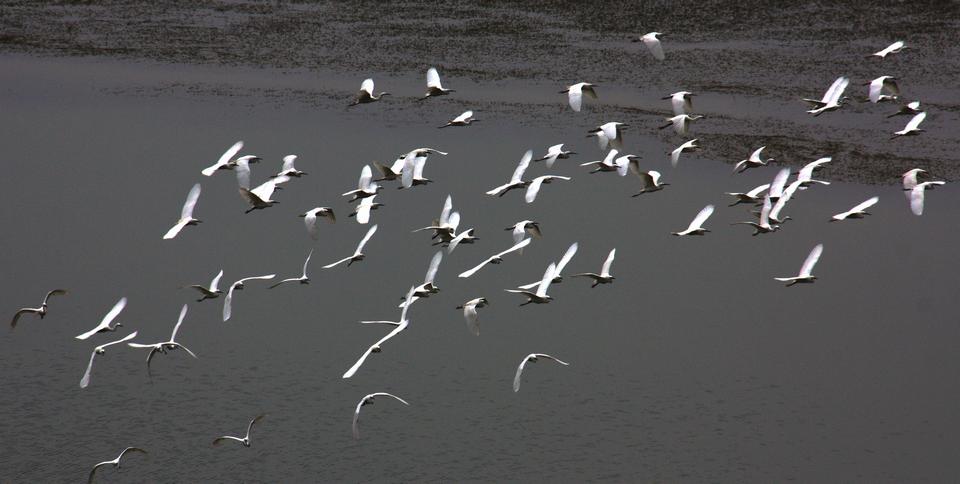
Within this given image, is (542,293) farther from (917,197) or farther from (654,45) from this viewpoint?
(917,197)

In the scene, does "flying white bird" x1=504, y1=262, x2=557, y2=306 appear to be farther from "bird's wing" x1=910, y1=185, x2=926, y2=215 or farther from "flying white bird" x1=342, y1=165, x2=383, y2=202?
"bird's wing" x1=910, y1=185, x2=926, y2=215

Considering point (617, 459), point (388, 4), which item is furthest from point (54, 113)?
point (617, 459)

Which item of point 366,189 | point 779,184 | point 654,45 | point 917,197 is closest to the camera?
point 654,45

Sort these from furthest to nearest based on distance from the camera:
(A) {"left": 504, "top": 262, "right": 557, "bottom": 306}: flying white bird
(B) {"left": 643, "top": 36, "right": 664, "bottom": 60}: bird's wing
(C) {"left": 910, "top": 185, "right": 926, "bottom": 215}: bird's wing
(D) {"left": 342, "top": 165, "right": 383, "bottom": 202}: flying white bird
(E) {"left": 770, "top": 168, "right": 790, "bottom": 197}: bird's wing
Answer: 1. (E) {"left": 770, "top": 168, "right": 790, "bottom": 197}: bird's wing
2. (D) {"left": 342, "top": 165, "right": 383, "bottom": 202}: flying white bird
3. (C) {"left": 910, "top": 185, "right": 926, "bottom": 215}: bird's wing
4. (B) {"left": 643, "top": 36, "right": 664, "bottom": 60}: bird's wing
5. (A) {"left": 504, "top": 262, "right": 557, "bottom": 306}: flying white bird

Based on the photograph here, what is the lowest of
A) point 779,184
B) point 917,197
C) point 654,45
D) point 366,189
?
point 366,189

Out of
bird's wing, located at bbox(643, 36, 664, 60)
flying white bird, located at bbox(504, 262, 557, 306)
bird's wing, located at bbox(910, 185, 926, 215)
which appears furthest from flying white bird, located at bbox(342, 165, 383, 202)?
bird's wing, located at bbox(910, 185, 926, 215)

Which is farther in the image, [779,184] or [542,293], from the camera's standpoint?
[779,184]

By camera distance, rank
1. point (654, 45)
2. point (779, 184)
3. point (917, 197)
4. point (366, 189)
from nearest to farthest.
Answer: point (654, 45) < point (917, 197) < point (366, 189) < point (779, 184)

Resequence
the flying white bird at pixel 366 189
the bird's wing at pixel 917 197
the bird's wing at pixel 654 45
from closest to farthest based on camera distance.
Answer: the bird's wing at pixel 654 45
the bird's wing at pixel 917 197
the flying white bird at pixel 366 189

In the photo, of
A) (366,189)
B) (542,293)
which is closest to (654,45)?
(542,293)

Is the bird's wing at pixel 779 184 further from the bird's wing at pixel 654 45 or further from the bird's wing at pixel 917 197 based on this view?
the bird's wing at pixel 654 45

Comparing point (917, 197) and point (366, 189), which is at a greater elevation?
point (917, 197)

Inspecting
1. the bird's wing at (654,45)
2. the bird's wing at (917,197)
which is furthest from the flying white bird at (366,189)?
the bird's wing at (917,197)

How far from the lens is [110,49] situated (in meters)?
67.6
